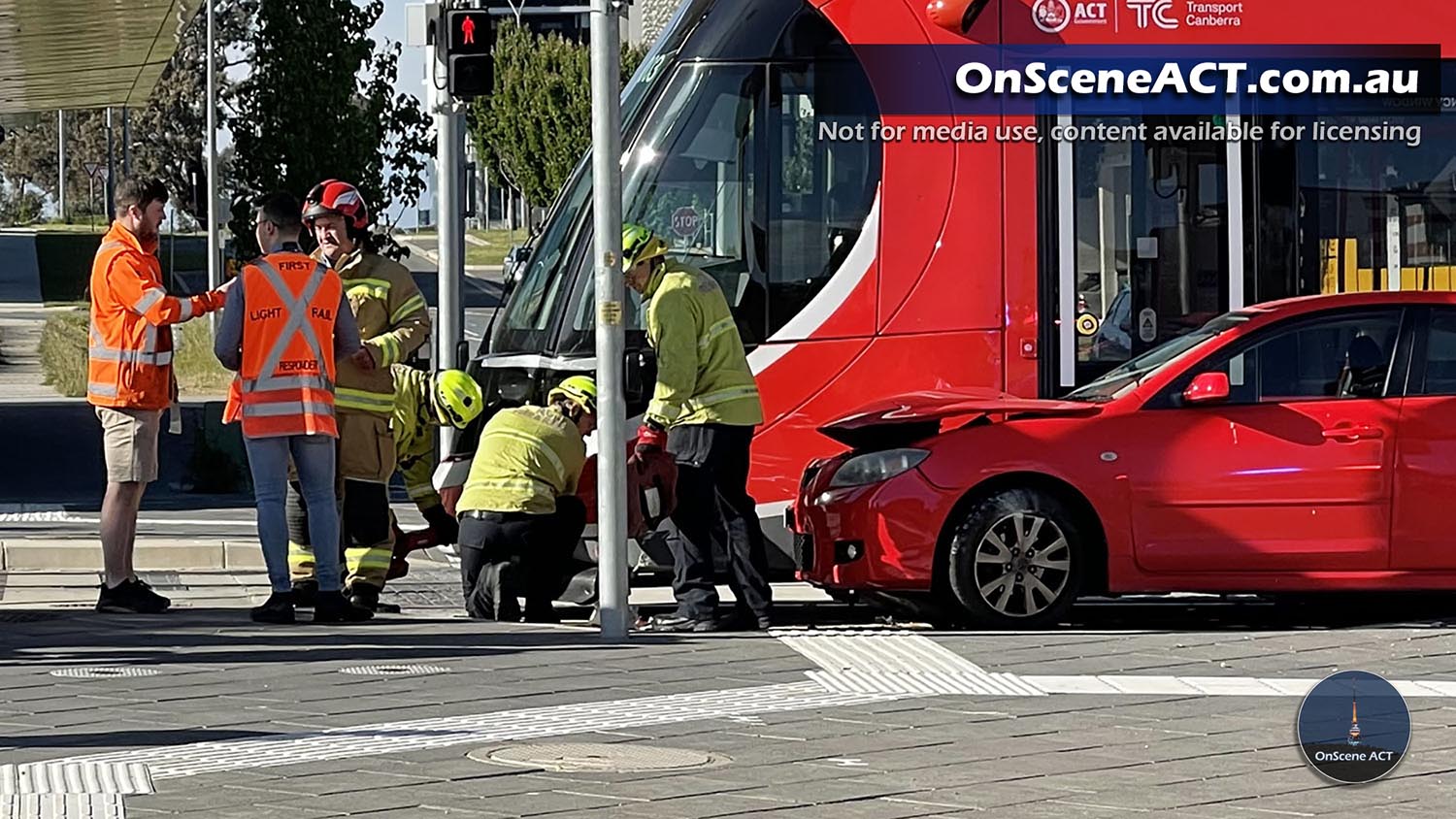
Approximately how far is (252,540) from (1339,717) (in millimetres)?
8341

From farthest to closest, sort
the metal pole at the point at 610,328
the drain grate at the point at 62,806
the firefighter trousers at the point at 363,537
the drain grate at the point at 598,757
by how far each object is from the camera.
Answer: the firefighter trousers at the point at 363,537 → the metal pole at the point at 610,328 → the drain grate at the point at 598,757 → the drain grate at the point at 62,806

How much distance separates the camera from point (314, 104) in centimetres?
2708

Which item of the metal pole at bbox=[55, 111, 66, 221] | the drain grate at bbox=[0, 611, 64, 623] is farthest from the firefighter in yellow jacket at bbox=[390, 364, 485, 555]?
the metal pole at bbox=[55, 111, 66, 221]

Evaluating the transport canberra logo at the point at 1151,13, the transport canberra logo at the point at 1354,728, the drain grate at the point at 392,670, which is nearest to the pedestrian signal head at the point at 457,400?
the drain grate at the point at 392,670

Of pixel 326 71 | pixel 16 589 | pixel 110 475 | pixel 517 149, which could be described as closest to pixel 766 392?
pixel 110 475

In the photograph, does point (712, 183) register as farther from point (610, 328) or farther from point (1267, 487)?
point (1267, 487)

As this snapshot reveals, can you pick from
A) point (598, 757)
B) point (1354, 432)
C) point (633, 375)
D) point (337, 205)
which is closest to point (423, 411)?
point (337, 205)

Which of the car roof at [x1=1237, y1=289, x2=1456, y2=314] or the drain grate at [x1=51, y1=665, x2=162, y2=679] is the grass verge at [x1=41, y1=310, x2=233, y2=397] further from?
the drain grate at [x1=51, y1=665, x2=162, y2=679]

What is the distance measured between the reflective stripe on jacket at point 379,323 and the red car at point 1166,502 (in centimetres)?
220

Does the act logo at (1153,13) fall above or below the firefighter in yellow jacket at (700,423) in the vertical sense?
above

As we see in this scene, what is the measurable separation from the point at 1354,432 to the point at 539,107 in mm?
57590

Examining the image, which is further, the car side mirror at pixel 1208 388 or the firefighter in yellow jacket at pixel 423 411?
the firefighter in yellow jacket at pixel 423 411

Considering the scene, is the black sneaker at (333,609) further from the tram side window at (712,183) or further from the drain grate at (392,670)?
the tram side window at (712,183)

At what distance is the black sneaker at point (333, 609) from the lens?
1054 cm
